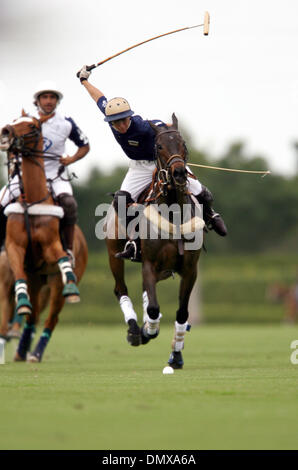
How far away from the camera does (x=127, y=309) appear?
11.9m

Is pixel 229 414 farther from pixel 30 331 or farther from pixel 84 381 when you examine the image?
pixel 30 331

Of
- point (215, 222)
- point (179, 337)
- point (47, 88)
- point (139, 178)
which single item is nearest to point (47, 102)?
point (47, 88)

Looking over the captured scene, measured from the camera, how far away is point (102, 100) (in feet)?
39.7

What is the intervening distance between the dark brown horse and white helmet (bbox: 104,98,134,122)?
591mm

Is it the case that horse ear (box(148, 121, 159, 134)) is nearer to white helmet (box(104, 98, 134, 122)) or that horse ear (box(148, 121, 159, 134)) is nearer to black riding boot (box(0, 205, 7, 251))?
white helmet (box(104, 98, 134, 122))

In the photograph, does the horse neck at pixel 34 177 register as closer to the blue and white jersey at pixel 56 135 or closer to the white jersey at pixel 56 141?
the white jersey at pixel 56 141

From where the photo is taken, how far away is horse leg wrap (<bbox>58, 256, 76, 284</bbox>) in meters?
11.4

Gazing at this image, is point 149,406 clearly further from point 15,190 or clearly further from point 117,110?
point 15,190

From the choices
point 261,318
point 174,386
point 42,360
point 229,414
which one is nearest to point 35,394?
point 174,386

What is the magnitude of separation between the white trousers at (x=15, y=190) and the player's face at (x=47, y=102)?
91 centimetres

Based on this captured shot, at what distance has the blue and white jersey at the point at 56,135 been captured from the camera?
1299cm

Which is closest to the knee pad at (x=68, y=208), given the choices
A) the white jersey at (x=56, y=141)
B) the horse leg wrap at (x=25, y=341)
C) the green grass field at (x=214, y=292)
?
the white jersey at (x=56, y=141)

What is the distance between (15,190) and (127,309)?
6.62 feet

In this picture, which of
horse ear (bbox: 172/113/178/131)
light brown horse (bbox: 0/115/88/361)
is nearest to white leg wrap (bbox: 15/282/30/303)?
light brown horse (bbox: 0/115/88/361)
